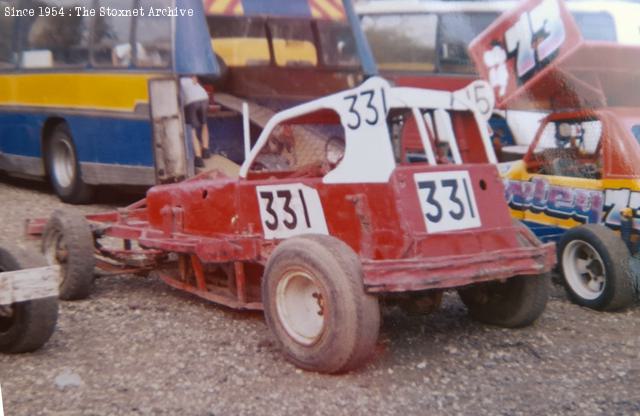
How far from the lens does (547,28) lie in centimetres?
548

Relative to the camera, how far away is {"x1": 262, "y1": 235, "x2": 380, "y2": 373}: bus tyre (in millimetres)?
3408

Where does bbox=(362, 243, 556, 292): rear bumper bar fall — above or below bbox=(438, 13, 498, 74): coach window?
below

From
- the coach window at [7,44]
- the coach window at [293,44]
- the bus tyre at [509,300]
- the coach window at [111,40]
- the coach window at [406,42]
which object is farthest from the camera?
the coach window at [406,42]

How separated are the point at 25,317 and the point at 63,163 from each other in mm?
4267

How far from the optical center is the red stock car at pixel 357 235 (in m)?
3.47

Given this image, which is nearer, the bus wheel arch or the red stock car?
the red stock car

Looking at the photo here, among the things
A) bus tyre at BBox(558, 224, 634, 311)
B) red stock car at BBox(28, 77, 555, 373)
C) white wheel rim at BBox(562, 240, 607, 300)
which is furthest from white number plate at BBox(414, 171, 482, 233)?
white wheel rim at BBox(562, 240, 607, 300)

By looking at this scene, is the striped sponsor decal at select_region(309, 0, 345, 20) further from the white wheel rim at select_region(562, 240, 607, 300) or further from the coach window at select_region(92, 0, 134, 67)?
the white wheel rim at select_region(562, 240, 607, 300)

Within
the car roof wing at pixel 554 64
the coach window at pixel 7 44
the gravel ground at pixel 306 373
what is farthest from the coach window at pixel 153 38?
the car roof wing at pixel 554 64

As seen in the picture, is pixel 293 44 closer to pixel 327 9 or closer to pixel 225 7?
pixel 327 9

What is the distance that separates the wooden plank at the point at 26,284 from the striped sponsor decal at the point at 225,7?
347 cm

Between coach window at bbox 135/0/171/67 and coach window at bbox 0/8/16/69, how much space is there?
994 millimetres

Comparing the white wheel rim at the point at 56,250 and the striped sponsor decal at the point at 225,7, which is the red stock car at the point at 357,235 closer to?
the white wheel rim at the point at 56,250

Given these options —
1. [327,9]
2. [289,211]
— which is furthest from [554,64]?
[327,9]
